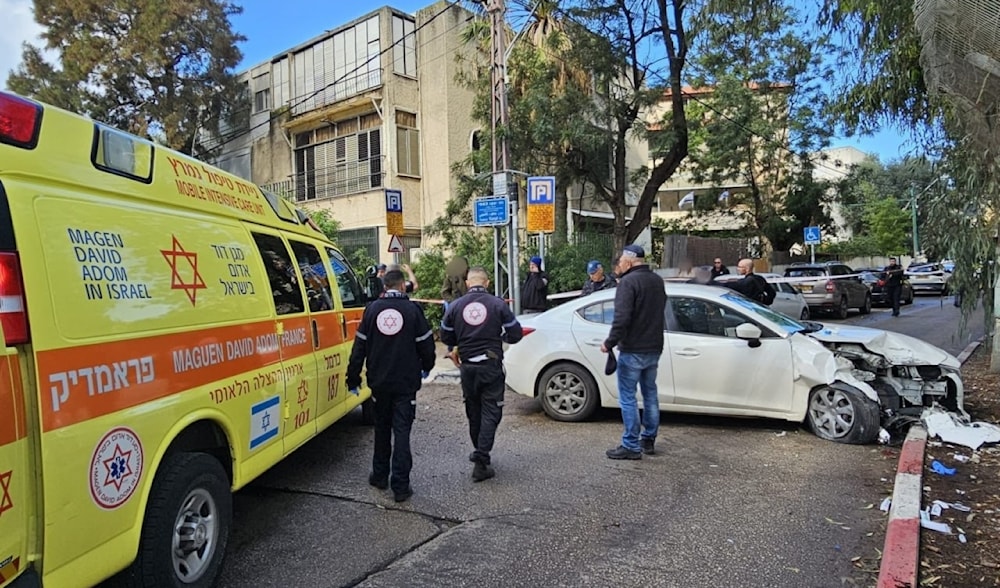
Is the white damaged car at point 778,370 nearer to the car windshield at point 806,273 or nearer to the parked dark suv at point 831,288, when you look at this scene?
the parked dark suv at point 831,288

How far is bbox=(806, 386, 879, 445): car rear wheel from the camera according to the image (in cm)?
607

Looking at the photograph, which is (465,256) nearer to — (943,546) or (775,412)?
(775,412)

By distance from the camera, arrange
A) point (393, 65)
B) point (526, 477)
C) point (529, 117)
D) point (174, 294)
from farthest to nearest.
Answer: point (393, 65) → point (529, 117) → point (526, 477) → point (174, 294)

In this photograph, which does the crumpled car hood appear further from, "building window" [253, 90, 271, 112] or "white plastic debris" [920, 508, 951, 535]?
"building window" [253, 90, 271, 112]

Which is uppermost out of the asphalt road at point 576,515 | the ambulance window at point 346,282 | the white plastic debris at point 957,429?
the ambulance window at point 346,282

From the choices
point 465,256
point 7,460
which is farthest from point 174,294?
point 465,256

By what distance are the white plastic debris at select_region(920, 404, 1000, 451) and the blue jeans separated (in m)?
2.49

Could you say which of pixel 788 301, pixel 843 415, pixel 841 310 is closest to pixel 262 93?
pixel 788 301

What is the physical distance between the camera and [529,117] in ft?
49.9

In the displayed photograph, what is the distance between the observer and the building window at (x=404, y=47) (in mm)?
19000

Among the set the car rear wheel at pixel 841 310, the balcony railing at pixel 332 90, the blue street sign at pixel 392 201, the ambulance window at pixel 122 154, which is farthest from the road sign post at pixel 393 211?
the car rear wheel at pixel 841 310

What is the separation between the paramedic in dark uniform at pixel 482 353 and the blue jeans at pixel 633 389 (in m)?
1.03

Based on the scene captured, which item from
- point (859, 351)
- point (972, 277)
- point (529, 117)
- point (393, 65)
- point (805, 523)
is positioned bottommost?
point (805, 523)

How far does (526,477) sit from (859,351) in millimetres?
3455
